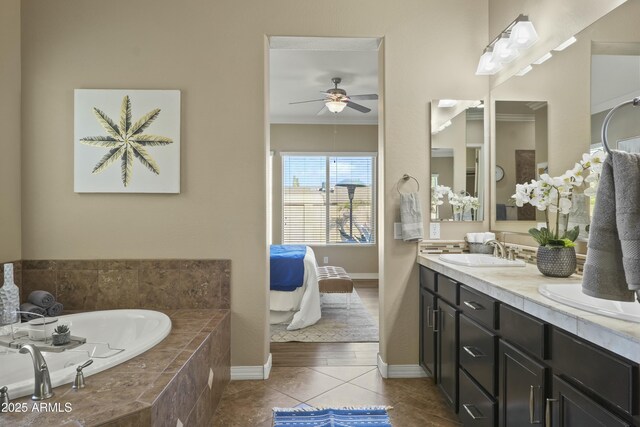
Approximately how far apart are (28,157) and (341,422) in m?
2.75

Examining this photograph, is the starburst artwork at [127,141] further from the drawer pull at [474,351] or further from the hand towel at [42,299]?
the drawer pull at [474,351]

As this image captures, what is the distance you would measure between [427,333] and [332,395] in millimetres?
765

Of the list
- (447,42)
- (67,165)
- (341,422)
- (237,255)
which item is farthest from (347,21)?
(341,422)

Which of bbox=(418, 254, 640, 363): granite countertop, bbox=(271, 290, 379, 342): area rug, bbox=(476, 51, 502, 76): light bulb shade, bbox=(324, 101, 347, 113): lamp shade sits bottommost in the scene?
bbox=(271, 290, 379, 342): area rug

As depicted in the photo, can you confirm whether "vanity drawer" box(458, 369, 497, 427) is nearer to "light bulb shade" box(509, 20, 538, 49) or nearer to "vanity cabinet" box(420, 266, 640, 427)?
"vanity cabinet" box(420, 266, 640, 427)

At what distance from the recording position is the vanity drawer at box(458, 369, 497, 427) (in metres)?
1.75

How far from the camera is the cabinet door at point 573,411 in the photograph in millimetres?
1077

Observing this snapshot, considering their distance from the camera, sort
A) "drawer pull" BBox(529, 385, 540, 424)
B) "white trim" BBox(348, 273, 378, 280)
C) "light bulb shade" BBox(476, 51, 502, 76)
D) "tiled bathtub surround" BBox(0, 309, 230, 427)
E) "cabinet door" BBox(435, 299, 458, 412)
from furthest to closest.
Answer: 1. "white trim" BBox(348, 273, 378, 280)
2. "light bulb shade" BBox(476, 51, 502, 76)
3. "cabinet door" BBox(435, 299, 458, 412)
4. "drawer pull" BBox(529, 385, 540, 424)
5. "tiled bathtub surround" BBox(0, 309, 230, 427)

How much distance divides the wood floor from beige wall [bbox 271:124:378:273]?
329 cm

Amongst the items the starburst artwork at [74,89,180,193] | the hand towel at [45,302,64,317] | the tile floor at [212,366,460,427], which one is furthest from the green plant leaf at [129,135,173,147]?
the tile floor at [212,366,460,427]

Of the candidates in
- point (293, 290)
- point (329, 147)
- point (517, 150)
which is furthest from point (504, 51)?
point (329, 147)

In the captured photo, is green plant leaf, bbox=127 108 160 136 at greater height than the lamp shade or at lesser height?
lesser

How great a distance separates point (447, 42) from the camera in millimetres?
2889

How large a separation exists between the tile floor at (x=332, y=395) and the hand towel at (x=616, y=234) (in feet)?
4.78
